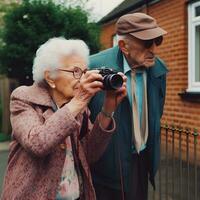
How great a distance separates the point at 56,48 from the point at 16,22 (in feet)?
26.2

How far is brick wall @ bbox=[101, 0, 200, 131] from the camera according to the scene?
754cm

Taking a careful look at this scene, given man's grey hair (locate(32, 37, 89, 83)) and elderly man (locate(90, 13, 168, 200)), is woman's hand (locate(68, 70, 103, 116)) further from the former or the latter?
elderly man (locate(90, 13, 168, 200))

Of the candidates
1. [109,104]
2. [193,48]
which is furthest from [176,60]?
[109,104]

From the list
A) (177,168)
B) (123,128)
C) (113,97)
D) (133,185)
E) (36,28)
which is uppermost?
(36,28)

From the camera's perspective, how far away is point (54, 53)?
7.69 feet

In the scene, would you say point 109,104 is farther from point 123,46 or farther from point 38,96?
point 123,46

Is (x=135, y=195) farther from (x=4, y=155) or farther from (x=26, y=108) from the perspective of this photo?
(x=4, y=155)

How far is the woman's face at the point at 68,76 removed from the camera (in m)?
2.33

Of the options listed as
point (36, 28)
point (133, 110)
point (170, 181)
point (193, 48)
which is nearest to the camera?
point (133, 110)

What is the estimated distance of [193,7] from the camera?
7539 mm

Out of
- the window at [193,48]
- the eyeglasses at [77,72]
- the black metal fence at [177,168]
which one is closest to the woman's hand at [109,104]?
the eyeglasses at [77,72]

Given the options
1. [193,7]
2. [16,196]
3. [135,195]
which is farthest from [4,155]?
[16,196]

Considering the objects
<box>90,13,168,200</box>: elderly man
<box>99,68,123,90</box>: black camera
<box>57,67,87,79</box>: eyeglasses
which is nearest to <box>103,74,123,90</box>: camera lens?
<box>99,68,123,90</box>: black camera

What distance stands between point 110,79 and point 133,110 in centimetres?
68
